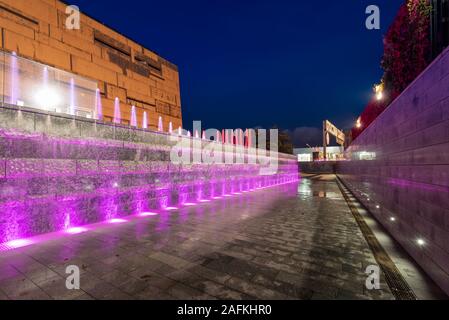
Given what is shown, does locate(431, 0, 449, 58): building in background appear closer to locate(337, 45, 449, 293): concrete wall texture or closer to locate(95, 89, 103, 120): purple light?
locate(337, 45, 449, 293): concrete wall texture

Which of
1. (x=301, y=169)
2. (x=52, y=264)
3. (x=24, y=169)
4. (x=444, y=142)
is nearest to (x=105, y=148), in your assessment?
(x=24, y=169)

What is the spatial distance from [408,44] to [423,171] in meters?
3.18

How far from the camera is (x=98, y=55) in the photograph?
1180cm

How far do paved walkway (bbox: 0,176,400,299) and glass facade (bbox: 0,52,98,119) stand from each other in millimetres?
6401

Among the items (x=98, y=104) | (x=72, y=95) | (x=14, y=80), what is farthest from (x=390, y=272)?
(x=98, y=104)

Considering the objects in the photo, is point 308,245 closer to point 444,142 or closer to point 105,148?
point 444,142

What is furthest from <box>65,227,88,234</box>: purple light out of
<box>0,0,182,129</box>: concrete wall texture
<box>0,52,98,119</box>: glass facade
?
<box>0,0,182,129</box>: concrete wall texture

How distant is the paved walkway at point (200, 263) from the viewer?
2.41 meters

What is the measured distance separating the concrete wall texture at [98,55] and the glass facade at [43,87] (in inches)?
17.3

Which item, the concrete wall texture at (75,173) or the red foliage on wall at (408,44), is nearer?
the red foliage on wall at (408,44)

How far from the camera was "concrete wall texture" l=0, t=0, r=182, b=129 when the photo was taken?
29.7 feet

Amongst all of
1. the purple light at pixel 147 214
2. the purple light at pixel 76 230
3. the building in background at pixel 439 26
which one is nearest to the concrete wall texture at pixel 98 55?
the purple light at pixel 147 214

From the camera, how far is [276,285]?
253 centimetres

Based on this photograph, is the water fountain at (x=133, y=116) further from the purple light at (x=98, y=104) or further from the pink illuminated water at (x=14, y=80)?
the pink illuminated water at (x=14, y=80)
